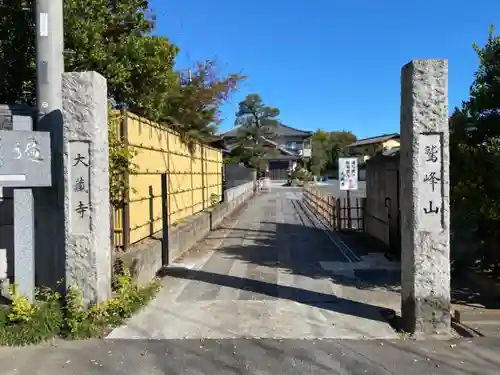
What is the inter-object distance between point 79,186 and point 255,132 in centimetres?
4441

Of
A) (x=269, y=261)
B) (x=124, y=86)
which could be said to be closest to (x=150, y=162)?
(x=124, y=86)

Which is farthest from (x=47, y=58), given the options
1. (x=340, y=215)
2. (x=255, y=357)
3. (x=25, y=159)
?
(x=340, y=215)

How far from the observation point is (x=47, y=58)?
6.11 m

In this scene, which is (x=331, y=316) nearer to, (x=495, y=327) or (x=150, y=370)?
Result: (x=495, y=327)

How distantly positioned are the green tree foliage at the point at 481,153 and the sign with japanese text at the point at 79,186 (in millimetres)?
5066

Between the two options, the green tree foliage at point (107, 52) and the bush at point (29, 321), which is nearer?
the bush at point (29, 321)

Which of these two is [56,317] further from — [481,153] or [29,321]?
[481,153]

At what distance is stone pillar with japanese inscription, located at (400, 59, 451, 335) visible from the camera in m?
5.34

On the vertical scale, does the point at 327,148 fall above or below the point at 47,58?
above

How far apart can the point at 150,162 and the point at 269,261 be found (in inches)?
128

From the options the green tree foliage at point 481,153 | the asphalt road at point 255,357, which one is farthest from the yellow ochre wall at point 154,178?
the green tree foliage at point 481,153

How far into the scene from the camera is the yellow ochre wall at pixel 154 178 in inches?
311

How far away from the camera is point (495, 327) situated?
543 cm

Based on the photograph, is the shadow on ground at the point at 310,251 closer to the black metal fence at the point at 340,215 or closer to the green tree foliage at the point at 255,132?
the black metal fence at the point at 340,215
